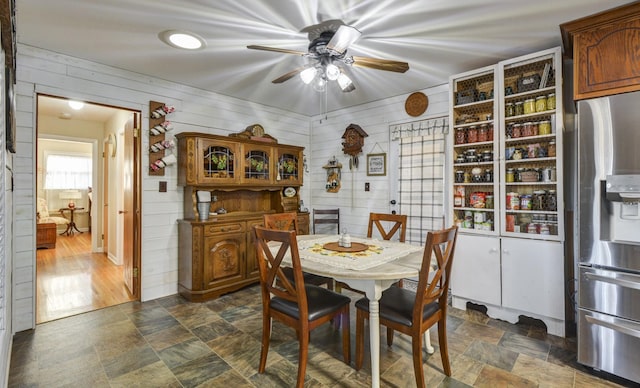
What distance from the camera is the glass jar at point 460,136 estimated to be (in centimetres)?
318

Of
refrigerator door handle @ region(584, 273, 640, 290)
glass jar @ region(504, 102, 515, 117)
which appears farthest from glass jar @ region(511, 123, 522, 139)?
refrigerator door handle @ region(584, 273, 640, 290)

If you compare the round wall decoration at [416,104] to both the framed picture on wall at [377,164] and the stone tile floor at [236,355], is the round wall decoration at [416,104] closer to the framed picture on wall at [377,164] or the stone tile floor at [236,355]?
the framed picture on wall at [377,164]

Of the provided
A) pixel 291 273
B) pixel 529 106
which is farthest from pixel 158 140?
pixel 529 106

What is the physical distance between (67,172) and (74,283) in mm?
5680

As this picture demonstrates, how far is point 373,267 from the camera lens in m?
1.84

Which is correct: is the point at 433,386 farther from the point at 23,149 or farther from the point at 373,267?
the point at 23,149

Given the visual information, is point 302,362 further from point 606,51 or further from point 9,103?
point 606,51

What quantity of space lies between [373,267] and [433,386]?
0.87 m

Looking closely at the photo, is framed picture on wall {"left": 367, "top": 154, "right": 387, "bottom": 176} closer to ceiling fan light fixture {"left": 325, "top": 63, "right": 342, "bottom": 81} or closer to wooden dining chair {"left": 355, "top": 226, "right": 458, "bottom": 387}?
ceiling fan light fixture {"left": 325, "top": 63, "right": 342, "bottom": 81}

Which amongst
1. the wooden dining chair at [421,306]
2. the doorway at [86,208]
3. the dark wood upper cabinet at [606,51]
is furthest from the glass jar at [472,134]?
the doorway at [86,208]

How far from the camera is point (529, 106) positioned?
277 centimetres

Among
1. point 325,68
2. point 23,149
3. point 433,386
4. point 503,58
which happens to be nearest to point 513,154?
point 503,58

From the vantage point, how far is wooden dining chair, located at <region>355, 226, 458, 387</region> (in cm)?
171

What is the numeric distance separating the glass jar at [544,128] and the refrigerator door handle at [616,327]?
151 cm
